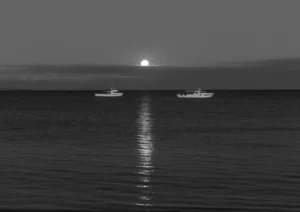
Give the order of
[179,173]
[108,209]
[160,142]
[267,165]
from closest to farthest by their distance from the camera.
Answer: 1. [108,209]
2. [179,173]
3. [267,165]
4. [160,142]

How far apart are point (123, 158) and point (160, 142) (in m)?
15.0

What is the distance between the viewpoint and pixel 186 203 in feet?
75.4

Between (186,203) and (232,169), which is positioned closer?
(186,203)

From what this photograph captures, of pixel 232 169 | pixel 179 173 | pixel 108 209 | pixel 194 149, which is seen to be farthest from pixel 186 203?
pixel 194 149

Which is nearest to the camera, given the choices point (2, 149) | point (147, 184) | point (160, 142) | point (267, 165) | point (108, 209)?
point (108, 209)

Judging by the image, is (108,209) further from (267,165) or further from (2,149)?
(2,149)

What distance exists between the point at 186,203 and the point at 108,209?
370 cm

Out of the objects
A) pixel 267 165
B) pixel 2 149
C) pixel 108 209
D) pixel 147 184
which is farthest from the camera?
pixel 2 149

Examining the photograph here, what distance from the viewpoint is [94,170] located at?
106ft

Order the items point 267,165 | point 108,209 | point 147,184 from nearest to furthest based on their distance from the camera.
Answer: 1. point 108,209
2. point 147,184
3. point 267,165

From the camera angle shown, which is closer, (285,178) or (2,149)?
(285,178)

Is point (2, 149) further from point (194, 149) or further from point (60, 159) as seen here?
point (194, 149)

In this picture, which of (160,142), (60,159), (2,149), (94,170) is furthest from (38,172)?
(160,142)

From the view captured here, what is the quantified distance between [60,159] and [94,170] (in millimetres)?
6244
